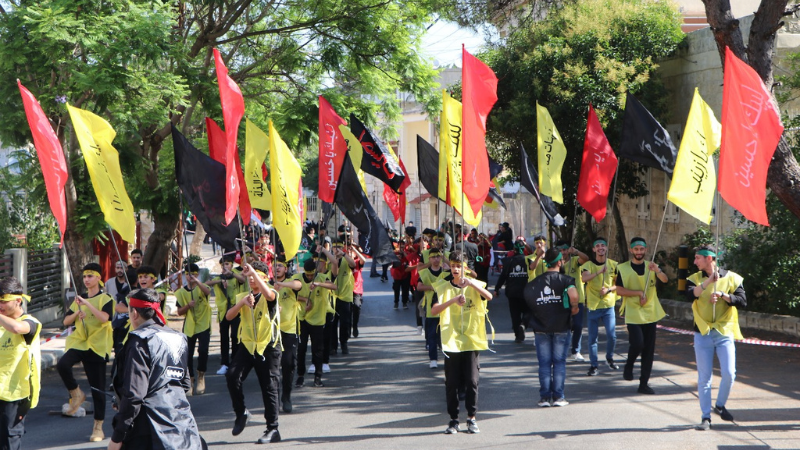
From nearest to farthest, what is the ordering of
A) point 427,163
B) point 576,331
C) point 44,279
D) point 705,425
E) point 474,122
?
point 705,425
point 474,122
point 576,331
point 427,163
point 44,279

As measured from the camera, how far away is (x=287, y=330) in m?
9.41

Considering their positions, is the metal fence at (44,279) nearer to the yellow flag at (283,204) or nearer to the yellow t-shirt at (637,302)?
Answer: the yellow flag at (283,204)

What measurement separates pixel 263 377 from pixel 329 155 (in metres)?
4.96

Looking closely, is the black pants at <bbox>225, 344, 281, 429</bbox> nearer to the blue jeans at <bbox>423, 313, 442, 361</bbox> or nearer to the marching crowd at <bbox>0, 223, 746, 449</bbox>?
the marching crowd at <bbox>0, 223, 746, 449</bbox>

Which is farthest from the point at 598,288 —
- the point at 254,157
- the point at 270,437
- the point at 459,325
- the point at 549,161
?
the point at 270,437

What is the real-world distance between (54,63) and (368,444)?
779 centimetres

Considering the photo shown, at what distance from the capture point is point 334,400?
9.95m

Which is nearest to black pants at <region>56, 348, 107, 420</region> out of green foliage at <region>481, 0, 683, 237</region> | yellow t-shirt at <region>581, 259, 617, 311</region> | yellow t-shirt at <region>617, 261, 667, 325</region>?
yellow t-shirt at <region>617, 261, 667, 325</region>

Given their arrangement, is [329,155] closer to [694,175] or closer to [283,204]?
[283,204]

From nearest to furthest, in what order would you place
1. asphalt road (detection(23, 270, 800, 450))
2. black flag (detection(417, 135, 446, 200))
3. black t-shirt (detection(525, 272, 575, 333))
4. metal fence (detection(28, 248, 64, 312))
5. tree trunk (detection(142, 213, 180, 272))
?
asphalt road (detection(23, 270, 800, 450)) < black t-shirt (detection(525, 272, 575, 333)) < black flag (detection(417, 135, 446, 200)) < tree trunk (detection(142, 213, 180, 272)) < metal fence (detection(28, 248, 64, 312))

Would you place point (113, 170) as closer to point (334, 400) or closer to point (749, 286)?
point (334, 400)

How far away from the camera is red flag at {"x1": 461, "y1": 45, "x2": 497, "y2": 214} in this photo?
A: 851cm

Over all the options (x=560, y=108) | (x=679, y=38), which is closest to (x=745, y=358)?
(x=560, y=108)

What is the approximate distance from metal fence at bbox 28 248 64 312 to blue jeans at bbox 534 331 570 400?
1162cm
